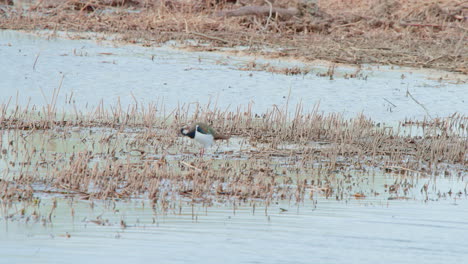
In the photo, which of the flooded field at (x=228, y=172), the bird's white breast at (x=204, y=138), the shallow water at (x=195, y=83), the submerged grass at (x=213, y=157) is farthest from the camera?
the shallow water at (x=195, y=83)

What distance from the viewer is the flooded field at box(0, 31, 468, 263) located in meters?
6.04

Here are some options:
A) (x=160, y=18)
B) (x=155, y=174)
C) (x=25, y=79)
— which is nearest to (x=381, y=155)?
(x=155, y=174)

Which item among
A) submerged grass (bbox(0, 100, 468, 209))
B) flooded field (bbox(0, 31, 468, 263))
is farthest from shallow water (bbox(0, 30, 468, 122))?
submerged grass (bbox(0, 100, 468, 209))

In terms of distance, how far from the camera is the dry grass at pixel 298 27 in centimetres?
1895

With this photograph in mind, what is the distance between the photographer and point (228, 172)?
8.43 metres

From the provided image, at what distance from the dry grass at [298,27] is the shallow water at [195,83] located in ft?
3.94

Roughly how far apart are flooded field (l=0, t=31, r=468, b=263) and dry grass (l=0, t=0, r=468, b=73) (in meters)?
2.72

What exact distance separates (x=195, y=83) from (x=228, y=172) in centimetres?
679

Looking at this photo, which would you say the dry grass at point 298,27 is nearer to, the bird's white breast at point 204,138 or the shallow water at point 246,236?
the bird's white breast at point 204,138

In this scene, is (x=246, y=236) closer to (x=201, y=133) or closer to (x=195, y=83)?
(x=201, y=133)

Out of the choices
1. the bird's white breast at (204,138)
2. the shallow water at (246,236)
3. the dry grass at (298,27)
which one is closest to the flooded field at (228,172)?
the shallow water at (246,236)

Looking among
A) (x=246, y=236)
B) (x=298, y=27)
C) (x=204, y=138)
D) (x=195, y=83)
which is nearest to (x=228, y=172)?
(x=204, y=138)

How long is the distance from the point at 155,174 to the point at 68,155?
172 cm

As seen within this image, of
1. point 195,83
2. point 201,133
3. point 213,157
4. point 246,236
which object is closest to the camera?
point 246,236
